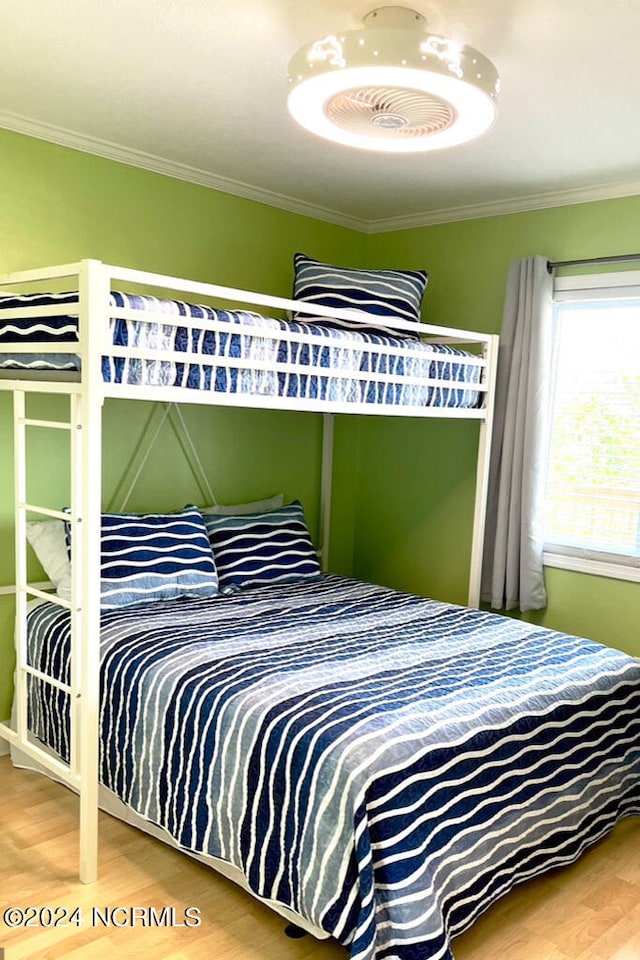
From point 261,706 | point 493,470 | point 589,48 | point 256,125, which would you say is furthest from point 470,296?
point 261,706

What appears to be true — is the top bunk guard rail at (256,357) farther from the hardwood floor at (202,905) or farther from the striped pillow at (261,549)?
the hardwood floor at (202,905)

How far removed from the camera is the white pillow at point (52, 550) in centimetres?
308

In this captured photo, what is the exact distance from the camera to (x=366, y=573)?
4.52m

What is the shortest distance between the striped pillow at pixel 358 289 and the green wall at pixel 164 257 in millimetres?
394

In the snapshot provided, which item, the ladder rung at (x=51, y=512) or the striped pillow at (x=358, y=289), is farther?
the striped pillow at (x=358, y=289)

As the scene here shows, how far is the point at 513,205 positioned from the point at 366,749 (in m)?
2.68

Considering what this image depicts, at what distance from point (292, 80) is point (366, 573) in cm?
289

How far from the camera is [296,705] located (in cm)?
225

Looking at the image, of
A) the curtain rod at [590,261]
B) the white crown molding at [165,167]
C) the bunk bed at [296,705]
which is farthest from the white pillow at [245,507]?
the curtain rod at [590,261]

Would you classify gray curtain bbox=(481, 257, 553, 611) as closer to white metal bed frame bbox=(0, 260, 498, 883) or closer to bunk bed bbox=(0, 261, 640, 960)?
bunk bed bbox=(0, 261, 640, 960)

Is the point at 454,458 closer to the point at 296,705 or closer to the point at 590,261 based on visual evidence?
the point at 590,261

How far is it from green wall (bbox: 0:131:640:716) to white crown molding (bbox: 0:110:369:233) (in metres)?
0.03

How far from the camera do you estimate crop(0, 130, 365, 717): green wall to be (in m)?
3.13

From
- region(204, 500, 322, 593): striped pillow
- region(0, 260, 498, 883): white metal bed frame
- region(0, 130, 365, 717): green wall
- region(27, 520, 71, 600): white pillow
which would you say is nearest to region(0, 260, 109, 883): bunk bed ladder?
region(0, 260, 498, 883): white metal bed frame
